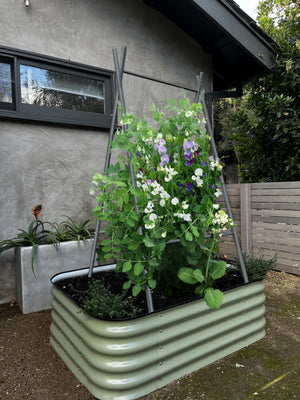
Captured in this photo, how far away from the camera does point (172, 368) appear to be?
143 centimetres

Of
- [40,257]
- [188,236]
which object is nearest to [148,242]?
[188,236]

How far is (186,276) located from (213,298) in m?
0.18

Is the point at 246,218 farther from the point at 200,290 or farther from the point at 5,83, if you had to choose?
the point at 5,83

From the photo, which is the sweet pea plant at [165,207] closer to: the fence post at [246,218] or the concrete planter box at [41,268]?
the concrete planter box at [41,268]

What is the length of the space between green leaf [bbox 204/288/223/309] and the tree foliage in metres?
2.88

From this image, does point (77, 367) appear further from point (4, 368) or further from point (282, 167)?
point (282, 167)

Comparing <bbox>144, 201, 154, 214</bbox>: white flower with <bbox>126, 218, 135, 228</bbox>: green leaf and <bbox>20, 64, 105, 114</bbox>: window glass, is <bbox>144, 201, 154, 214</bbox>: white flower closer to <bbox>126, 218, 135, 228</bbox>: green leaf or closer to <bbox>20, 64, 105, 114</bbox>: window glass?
<bbox>126, 218, 135, 228</bbox>: green leaf

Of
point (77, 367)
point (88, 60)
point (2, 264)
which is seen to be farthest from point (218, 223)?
point (88, 60)

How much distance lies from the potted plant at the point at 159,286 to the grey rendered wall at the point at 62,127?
1240mm

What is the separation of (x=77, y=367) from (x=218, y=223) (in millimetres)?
1058

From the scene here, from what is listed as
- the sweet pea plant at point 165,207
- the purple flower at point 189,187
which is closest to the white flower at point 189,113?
the sweet pea plant at point 165,207

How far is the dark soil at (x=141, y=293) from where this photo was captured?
156cm

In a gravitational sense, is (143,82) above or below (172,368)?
above

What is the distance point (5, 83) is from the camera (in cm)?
269
